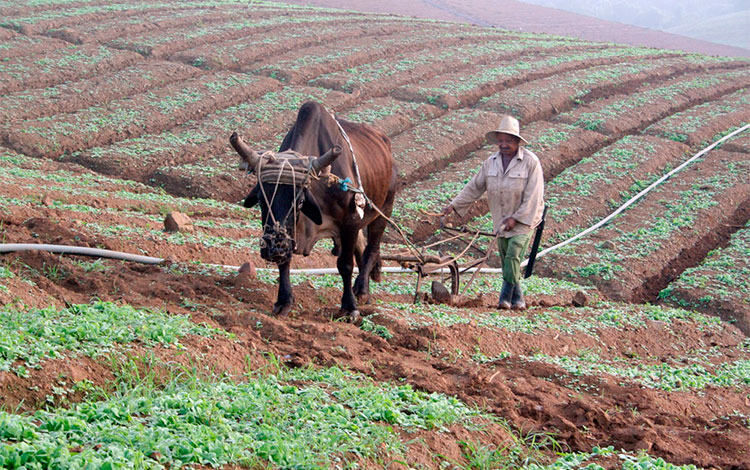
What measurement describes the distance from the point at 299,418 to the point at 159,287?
358cm

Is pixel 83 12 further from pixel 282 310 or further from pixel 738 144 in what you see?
pixel 282 310

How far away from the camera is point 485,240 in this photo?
535 inches

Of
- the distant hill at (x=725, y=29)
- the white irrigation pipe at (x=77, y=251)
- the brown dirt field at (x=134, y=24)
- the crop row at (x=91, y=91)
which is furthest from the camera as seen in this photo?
the distant hill at (x=725, y=29)

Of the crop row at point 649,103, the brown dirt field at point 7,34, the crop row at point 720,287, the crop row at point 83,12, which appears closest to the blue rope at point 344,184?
the crop row at point 720,287

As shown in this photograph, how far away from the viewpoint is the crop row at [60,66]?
63.7ft

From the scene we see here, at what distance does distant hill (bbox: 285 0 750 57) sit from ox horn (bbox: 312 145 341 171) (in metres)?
43.0

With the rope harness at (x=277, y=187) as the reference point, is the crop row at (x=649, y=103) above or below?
A: below

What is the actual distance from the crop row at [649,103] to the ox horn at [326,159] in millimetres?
14226

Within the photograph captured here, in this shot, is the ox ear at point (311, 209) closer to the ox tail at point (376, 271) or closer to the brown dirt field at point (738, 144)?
the ox tail at point (376, 271)

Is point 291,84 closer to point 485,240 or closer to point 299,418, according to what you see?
point 485,240

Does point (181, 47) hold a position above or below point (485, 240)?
above

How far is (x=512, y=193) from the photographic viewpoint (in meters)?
9.00

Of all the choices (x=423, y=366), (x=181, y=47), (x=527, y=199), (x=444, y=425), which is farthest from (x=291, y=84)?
(x=444, y=425)

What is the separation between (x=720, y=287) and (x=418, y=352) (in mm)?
6850
